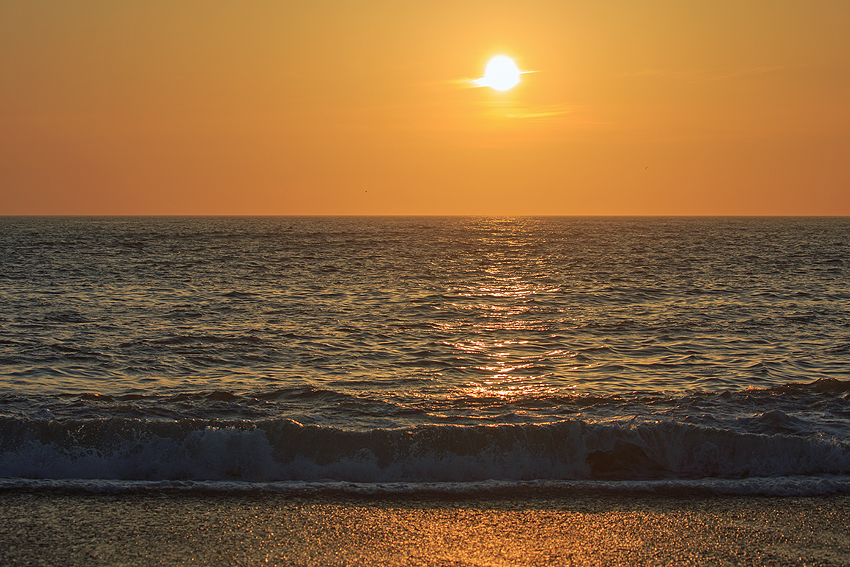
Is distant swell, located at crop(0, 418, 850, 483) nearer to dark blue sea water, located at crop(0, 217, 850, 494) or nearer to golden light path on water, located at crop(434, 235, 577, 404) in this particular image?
dark blue sea water, located at crop(0, 217, 850, 494)

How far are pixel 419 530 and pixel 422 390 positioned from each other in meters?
5.48

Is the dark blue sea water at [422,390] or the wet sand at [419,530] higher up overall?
the dark blue sea water at [422,390]

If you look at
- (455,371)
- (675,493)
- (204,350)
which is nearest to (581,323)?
(455,371)

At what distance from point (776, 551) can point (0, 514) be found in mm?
7566

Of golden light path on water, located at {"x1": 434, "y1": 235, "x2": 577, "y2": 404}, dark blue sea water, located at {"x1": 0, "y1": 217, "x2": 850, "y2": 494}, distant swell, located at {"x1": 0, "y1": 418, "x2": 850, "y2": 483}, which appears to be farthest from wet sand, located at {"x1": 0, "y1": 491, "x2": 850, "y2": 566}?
golden light path on water, located at {"x1": 434, "y1": 235, "x2": 577, "y2": 404}

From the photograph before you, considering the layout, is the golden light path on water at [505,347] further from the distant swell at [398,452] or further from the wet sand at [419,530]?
the wet sand at [419,530]

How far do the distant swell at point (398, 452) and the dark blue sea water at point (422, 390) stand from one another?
3cm

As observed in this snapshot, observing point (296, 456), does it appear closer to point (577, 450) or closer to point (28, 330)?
point (577, 450)

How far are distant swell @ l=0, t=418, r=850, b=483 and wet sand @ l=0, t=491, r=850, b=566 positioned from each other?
885 mm

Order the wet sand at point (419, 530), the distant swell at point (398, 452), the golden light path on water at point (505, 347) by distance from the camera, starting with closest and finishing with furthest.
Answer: the wet sand at point (419, 530), the distant swell at point (398, 452), the golden light path on water at point (505, 347)

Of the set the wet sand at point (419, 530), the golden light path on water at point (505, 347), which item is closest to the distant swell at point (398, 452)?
the wet sand at point (419, 530)

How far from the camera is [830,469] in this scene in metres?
8.03

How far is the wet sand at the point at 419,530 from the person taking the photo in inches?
224

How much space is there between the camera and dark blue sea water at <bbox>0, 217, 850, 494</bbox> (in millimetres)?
8016
